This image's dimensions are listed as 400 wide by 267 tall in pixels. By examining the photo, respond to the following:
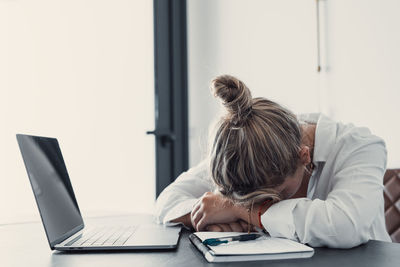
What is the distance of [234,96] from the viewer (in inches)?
36.8

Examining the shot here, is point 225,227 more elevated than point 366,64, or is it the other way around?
point 366,64

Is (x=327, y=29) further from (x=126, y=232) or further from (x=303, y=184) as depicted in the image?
(x=126, y=232)

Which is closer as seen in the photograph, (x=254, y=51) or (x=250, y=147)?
(x=250, y=147)

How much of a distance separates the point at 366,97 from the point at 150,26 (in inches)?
52.4

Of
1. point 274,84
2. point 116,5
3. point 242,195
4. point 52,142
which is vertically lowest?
point 242,195

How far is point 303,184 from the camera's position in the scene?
119 centimetres

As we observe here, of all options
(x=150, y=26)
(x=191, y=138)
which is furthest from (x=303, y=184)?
(x=150, y=26)

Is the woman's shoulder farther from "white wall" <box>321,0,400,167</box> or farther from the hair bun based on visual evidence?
"white wall" <box>321,0,400,167</box>

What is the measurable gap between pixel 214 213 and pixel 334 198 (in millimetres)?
266

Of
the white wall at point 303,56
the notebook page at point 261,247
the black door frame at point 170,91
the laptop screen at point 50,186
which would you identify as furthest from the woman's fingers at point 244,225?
the black door frame at point 170,91

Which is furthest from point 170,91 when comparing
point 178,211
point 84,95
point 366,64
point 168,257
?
point 168,257

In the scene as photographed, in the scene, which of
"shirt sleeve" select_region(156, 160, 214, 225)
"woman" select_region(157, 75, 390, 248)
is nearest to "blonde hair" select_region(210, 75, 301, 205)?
"woman" select_region(157, 75, 390, 248)

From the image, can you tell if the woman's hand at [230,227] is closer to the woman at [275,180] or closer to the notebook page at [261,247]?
the woman at [275,180]

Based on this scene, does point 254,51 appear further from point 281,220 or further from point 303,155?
point 281,220
